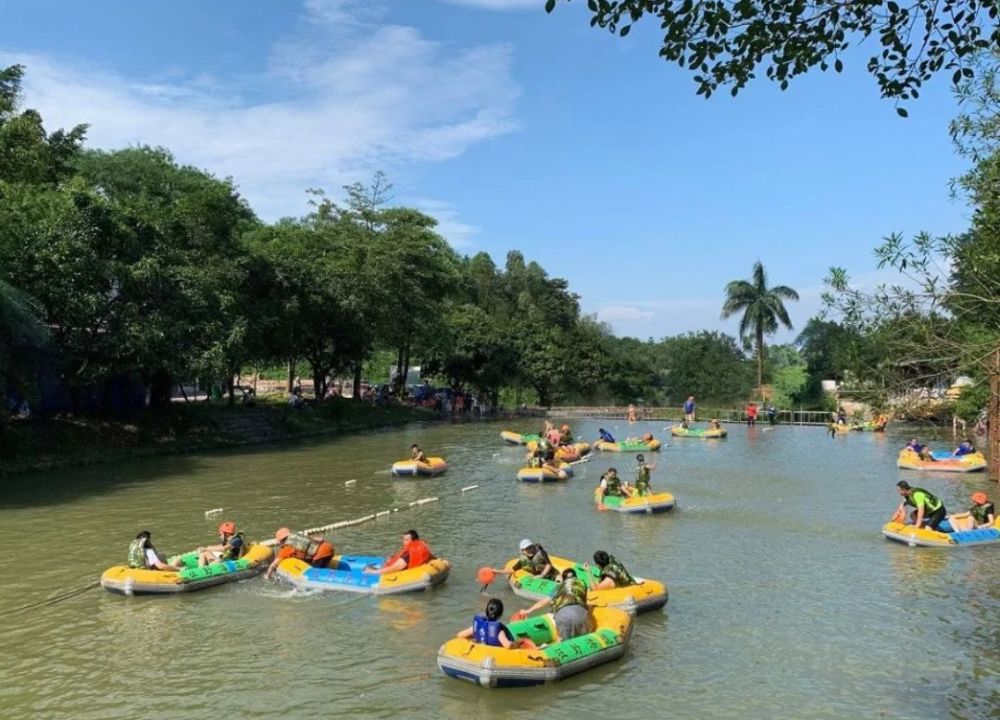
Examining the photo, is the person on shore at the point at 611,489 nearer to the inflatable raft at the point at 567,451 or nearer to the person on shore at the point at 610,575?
the inflatable raft at the point at 567,451

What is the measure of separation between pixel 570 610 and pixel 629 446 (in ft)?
86.9

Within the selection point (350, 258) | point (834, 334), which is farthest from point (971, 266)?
point (350, 258)

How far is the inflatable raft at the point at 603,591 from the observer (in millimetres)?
13062

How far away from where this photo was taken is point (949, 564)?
54.1 feet

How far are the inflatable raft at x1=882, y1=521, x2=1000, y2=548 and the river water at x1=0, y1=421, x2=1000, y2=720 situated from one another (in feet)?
0.90

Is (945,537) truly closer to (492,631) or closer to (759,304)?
(492,631)

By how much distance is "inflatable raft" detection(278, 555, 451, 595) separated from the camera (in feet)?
46.9

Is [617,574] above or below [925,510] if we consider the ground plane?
below

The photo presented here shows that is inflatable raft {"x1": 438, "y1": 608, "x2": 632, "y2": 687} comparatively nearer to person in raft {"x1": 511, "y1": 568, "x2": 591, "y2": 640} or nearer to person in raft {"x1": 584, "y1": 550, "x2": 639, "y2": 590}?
person in raft {"x1": 511, "y1": 568, "x2": 591, "y2": 640}

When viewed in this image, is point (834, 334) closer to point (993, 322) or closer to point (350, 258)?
point (993, 322)

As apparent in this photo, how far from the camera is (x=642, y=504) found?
21.6 metres

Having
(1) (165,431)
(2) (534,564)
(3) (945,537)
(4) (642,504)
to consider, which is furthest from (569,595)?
(1) (165,431)

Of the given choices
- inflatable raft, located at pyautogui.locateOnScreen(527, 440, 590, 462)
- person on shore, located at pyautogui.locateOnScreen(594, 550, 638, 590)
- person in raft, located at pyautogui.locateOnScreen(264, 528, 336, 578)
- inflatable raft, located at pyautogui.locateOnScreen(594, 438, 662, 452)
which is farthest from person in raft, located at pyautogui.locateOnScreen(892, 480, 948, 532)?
inflatable raft, located at pyautogui.locateOnScreen(594, 438, 662, 452)

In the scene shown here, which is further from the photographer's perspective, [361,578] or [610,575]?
[361,578]
